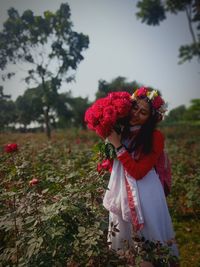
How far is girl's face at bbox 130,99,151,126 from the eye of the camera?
2176 millimetres

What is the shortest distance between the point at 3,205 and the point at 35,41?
2126 centimetres

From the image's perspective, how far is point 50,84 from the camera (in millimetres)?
21484

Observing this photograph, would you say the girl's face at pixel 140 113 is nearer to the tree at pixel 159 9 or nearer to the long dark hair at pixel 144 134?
the long dark hair at pixel 144 134

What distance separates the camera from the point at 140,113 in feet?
7.16

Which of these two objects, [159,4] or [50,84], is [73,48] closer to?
[50,84]

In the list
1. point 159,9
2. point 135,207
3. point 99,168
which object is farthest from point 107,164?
point 159,9

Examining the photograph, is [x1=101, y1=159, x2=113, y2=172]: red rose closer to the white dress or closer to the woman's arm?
the white dress

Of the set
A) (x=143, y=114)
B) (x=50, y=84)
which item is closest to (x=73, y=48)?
(x=50, y=84)

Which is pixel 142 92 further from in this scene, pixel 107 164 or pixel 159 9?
pixel 159 9

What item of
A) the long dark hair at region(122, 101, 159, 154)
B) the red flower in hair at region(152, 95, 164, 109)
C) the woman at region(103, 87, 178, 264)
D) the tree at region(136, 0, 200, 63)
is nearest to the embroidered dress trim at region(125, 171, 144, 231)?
the woman at region(103, 87, 178, 264)

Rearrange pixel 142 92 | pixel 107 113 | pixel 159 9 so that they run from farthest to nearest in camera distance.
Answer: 1. pixel 159 9
2. pixel 142 92
3. pixel 107 113

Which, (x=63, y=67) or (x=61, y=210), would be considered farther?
(x=63, y=67)

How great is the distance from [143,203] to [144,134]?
20.7 inches

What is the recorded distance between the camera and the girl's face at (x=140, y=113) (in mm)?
2176
